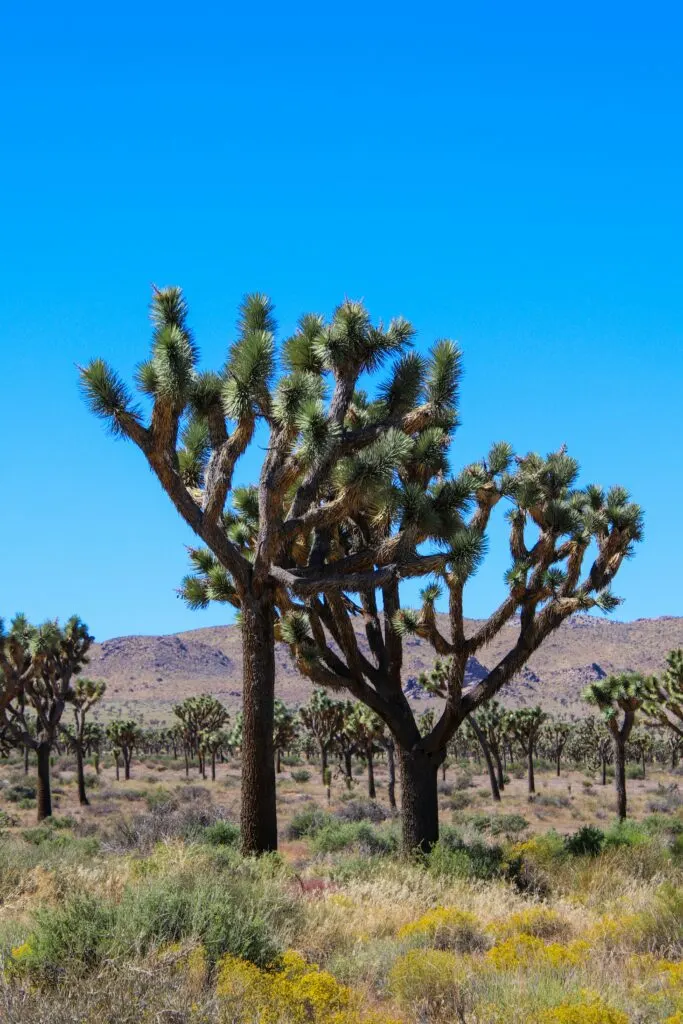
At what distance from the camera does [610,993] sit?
235 inches

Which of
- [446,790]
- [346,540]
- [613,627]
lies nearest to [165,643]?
[613,627]

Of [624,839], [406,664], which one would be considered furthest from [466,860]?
[406,664]

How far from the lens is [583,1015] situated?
5.08 m

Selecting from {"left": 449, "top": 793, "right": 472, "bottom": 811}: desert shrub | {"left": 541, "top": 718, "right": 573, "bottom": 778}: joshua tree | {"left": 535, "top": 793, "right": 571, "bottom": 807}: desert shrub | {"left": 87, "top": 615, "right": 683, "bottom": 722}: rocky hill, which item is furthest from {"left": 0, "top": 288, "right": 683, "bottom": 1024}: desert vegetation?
{"left": 87, "top": 615, "right": 683, "bottom": 722}: rocky hill

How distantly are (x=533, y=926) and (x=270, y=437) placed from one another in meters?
6.89

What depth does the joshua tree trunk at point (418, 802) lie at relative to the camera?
1378 centimetres

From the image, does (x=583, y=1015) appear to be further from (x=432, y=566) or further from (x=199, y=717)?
(x=199, y=717)

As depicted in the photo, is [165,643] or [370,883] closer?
[370,883]

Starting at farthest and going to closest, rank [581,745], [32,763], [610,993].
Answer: [581,745]
[32,763]
[610,993]

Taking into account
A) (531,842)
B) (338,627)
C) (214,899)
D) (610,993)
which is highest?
(338,627)

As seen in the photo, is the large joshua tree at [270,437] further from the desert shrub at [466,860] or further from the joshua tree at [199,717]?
the joshua tree at [199,717]

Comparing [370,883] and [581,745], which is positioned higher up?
[370,883]

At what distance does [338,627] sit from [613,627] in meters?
152

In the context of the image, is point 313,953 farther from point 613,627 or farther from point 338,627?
point 613,627
